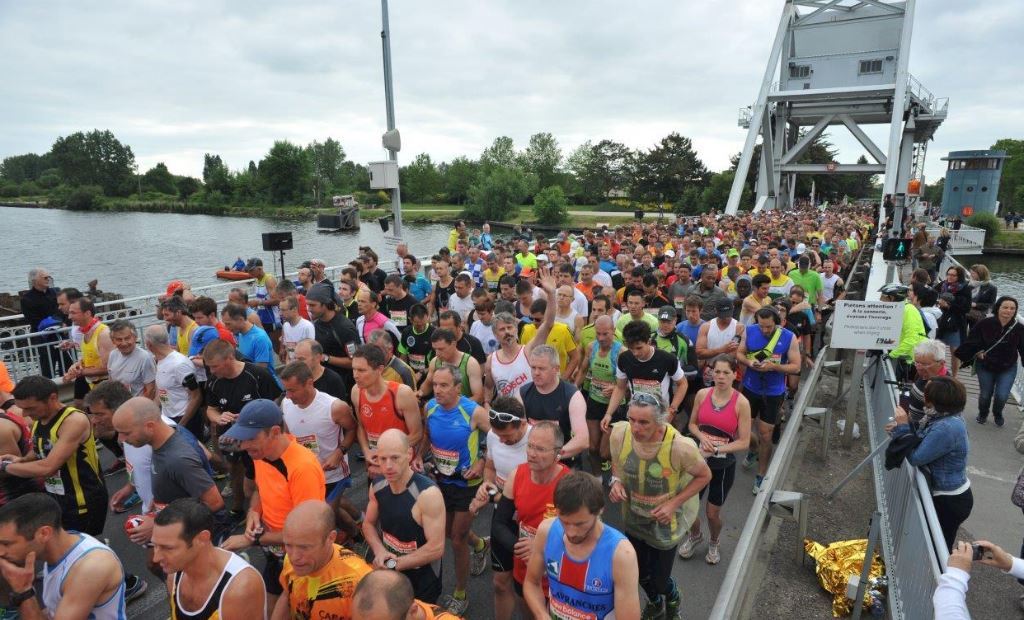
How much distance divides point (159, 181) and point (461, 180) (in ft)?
195

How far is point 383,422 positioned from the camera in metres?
4.02

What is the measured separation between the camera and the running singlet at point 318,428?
3900 mm

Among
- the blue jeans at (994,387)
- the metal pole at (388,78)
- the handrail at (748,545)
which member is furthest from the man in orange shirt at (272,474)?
the metal pole at (388,78)

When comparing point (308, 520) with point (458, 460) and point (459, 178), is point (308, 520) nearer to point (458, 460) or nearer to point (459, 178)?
point (458, 460)

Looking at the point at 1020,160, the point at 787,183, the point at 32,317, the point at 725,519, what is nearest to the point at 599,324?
the point at 725,519

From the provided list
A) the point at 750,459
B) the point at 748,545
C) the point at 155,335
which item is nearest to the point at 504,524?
the point at 748,545

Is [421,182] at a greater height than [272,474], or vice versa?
[421,182]

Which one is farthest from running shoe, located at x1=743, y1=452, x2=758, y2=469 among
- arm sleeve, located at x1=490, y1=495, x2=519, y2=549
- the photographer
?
arm sleeve, located at x1=490, y1=495, x2=519, y2=549

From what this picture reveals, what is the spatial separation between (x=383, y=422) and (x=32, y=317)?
766cm

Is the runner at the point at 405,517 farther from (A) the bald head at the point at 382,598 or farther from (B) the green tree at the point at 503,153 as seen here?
(B) the green tree at the point at 503,153

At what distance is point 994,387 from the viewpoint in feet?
23.1

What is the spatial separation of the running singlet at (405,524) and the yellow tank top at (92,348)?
446 cm

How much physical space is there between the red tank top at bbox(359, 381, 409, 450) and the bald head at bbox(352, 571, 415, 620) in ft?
6.61

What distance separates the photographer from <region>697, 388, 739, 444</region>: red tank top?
13.8 ft
